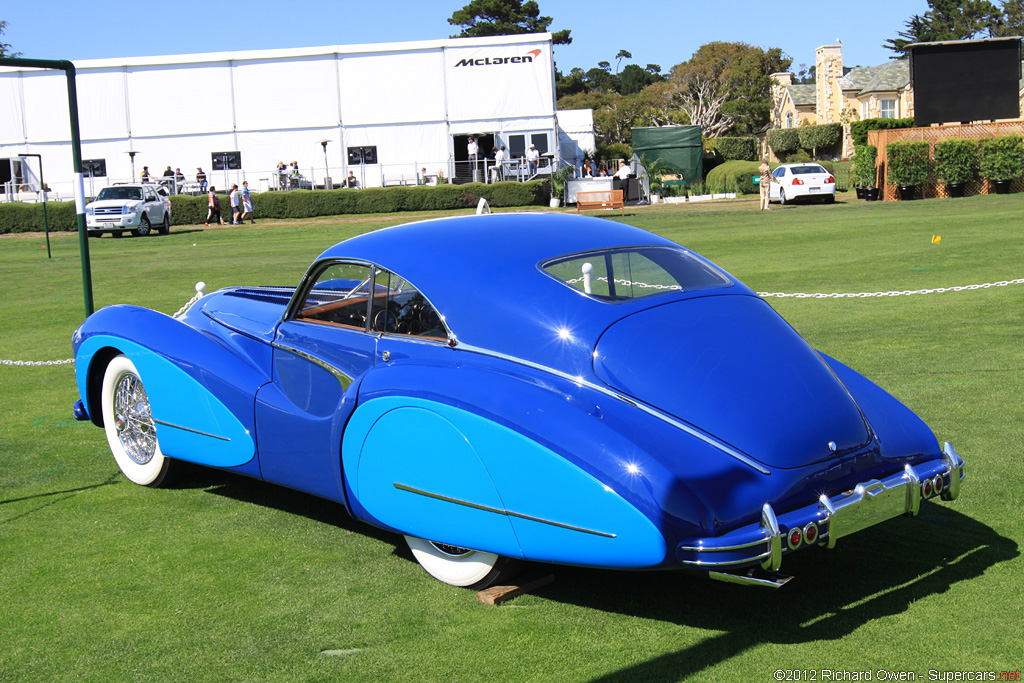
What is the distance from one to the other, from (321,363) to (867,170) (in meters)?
33.3

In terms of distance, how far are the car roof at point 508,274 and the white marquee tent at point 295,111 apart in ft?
128

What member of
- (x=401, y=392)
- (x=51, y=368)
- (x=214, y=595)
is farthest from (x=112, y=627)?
(x=51, y=368)

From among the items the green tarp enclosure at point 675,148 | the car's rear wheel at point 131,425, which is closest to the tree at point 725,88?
the green tarp enclosure at point 675,148

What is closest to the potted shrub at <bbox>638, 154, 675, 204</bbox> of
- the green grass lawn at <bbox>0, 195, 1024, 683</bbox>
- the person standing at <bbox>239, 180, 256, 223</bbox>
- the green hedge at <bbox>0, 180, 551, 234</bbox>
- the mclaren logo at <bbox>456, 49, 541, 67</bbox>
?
the green hedge at <bbox>0, 180, 551, 234</bbox>

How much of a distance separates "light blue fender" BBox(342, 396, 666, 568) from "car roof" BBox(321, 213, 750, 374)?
44 centimetres

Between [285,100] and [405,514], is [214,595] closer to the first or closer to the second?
[405,514]

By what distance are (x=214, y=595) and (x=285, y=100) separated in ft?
140

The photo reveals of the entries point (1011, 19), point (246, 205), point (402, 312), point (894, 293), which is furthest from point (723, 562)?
point (1011, 19)

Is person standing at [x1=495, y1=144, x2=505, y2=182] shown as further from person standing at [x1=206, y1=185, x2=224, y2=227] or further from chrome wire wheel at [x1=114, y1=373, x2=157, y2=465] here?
chrome wire wheel at [x1=114, y1=373, x2=157, y2=465]

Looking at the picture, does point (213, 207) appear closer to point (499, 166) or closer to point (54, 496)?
point (499, 166)

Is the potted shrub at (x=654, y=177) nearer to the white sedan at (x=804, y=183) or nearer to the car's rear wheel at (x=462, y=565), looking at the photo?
the white sedan at (x=804, y=183)

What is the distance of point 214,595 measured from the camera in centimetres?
425

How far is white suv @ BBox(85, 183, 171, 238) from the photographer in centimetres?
3381

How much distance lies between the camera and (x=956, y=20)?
8500 cm
